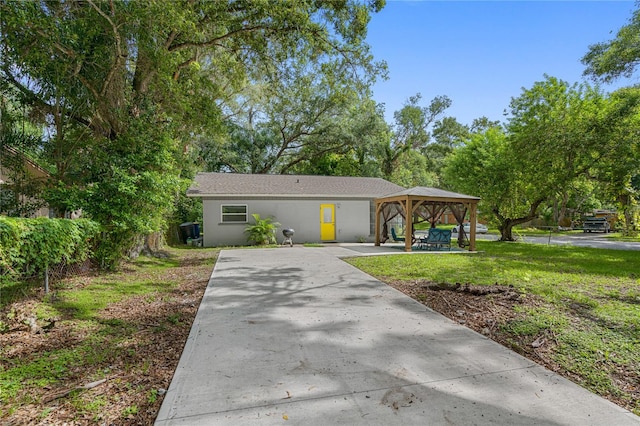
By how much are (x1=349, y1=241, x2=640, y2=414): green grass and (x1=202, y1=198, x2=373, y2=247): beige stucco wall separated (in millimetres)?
6292

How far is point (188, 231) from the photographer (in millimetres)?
17922

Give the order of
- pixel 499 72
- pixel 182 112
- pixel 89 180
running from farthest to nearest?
pixel 499 72 < pixel 182 112 < pixel 89 180

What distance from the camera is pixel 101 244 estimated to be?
7.87m

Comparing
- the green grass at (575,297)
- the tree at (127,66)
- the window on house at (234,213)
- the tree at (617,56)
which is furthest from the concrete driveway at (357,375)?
the tree at (617,56)

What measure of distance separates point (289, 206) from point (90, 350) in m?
13.3

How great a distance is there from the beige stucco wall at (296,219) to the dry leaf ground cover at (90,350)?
891 centimetres

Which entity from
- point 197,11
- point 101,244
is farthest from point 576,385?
point 197,11

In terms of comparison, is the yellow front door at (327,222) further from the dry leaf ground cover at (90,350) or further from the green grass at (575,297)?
the dry leaf ground cover at (90,350)

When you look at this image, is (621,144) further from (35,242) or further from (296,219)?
(35,242)

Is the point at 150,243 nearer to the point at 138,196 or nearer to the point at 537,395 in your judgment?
the point at 138,196

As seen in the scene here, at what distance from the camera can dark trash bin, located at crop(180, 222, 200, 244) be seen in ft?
58.5

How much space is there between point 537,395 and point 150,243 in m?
12.1

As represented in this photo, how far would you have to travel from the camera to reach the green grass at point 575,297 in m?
3.37

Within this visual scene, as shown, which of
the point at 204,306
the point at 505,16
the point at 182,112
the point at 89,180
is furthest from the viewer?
the point at 182,112
